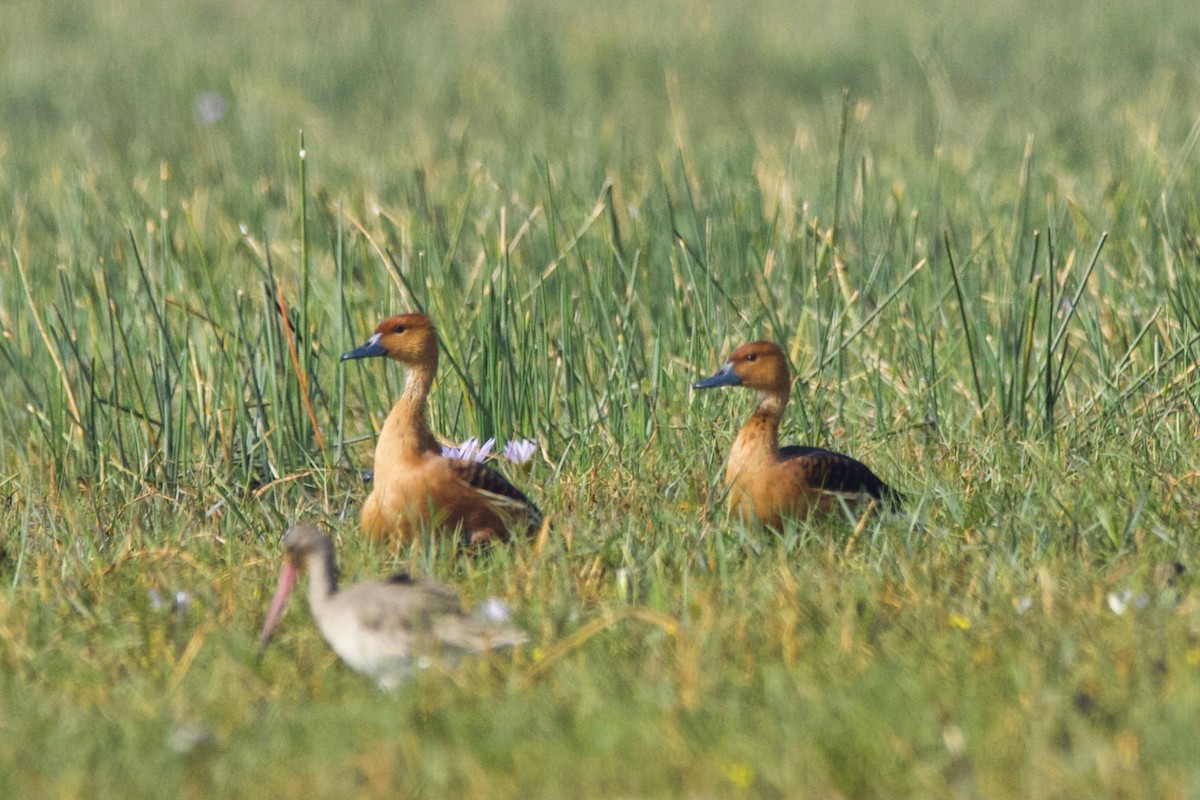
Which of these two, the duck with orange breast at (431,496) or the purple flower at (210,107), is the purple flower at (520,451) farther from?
the purple flower at (210,107)

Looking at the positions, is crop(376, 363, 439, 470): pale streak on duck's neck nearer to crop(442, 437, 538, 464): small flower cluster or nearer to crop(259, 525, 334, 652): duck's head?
crop(442, 437, 538, 464): small flower cluster

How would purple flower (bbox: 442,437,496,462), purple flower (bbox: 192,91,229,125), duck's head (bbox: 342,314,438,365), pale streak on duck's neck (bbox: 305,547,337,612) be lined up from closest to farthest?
1. pale streak on duck's neck (bbox: 305,547,337,612)
2. duck's head (bbox: 342,314,438,365)
3. purple flower (bbox: 442,437,496,462)
4. purple flower (bbox: 192,91,229,125)

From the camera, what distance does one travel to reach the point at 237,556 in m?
3.79

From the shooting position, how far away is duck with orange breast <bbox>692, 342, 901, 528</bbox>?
12.6 ft

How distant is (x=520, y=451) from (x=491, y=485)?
2.01ft

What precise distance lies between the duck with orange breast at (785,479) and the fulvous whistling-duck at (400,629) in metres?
0.99

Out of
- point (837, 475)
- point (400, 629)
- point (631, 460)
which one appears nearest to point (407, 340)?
point (631, 460)

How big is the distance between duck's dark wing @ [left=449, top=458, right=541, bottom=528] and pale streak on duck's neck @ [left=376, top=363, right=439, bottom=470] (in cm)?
12

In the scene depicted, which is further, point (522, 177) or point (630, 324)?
point (522, 177)

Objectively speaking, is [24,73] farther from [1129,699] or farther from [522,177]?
[1129,699]

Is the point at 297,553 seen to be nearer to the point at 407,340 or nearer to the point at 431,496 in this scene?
the point at 431,496

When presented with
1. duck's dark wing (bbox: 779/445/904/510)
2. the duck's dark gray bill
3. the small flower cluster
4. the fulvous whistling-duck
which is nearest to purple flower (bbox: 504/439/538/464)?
the small flower cluster

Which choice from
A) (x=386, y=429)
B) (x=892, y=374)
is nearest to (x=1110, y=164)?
(x=892, y=374)

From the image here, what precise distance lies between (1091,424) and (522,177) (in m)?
3.46
